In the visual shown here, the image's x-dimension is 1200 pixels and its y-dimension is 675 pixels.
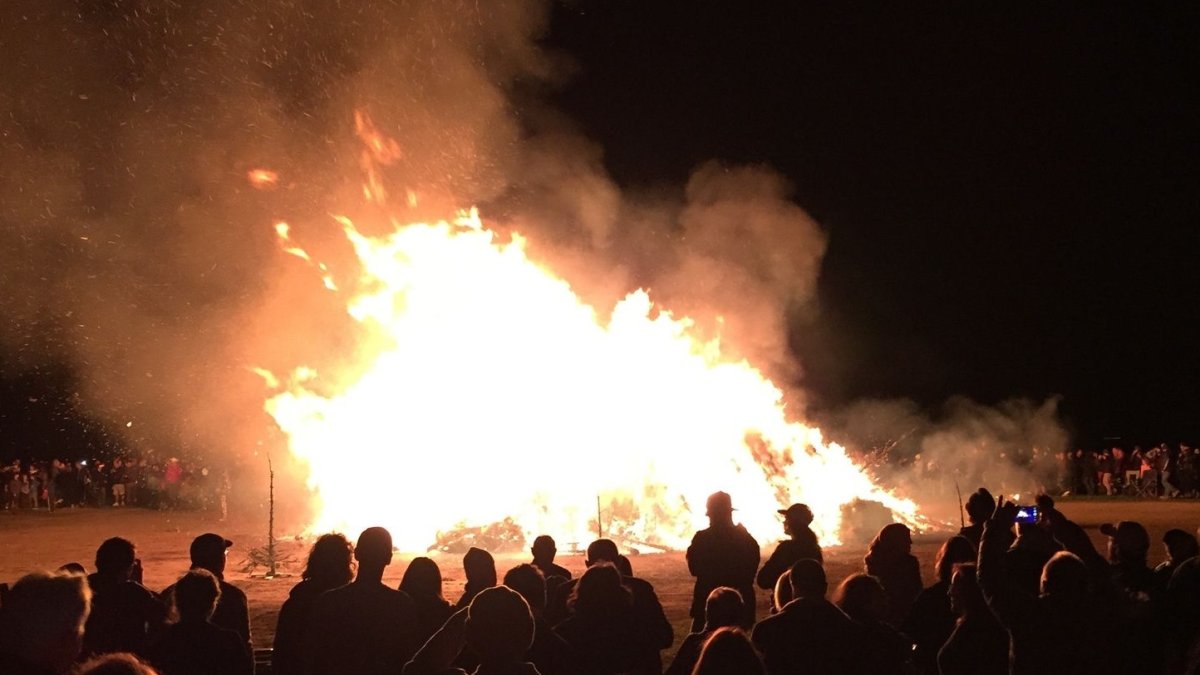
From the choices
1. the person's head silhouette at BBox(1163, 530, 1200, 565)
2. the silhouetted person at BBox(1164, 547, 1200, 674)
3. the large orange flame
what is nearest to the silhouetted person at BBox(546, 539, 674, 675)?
the silhouetted person at BBox(1164, 547, 1200, 674)

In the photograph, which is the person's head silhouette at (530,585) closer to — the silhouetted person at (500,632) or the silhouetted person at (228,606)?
the silhouetted person at (228,606)

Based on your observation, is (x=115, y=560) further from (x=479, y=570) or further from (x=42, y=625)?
(x=42, y=625)

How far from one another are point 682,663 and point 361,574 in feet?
4.70

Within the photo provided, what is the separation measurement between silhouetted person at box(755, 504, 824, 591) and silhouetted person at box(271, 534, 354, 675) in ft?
8.74

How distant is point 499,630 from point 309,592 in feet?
5.09

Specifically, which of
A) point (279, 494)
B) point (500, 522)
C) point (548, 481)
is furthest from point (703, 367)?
point (279, 494)

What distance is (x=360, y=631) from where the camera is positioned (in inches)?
153

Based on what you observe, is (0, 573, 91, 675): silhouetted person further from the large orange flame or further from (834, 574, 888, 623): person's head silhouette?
the large orange flame

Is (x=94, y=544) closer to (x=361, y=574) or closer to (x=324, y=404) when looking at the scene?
(x=324, y=404)

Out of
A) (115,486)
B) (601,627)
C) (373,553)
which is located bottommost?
(601,627)

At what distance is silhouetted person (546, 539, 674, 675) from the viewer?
4.63 metres

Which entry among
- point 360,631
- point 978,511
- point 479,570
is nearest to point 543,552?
point 479,570

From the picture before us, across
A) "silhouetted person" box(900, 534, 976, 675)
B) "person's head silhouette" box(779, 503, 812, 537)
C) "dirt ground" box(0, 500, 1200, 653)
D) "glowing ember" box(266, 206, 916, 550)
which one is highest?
"glowing ember" box(266, 206, 916, 550)

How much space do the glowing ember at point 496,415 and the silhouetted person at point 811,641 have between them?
13422 mm
